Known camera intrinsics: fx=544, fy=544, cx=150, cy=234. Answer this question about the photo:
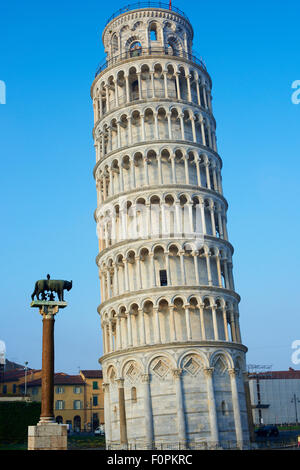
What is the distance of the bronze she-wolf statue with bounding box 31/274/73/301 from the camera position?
30.5m

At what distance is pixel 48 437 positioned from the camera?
27.8 m

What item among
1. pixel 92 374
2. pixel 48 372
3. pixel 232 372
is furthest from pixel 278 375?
pixel 48 372

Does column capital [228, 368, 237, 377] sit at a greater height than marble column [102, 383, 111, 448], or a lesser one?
greater

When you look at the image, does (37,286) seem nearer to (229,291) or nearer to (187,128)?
(229,291)

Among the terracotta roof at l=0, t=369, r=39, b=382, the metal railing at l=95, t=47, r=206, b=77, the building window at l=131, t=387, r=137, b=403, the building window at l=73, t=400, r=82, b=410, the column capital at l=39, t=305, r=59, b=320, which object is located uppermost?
the metal railing at l=95, t=47, r=206, b=77

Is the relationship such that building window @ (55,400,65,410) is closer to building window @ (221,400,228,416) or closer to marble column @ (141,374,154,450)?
marble column @ (141,374,154,450)

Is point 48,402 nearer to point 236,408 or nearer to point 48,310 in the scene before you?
point 48,310

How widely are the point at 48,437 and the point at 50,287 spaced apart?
793 cm

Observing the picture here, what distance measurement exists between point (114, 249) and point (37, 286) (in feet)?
61.2

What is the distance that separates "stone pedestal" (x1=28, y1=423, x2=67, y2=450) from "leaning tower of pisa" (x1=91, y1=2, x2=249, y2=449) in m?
15.3

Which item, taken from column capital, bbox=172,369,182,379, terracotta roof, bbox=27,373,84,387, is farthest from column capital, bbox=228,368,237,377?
terracotta roof, bbox=27,373,84,387
